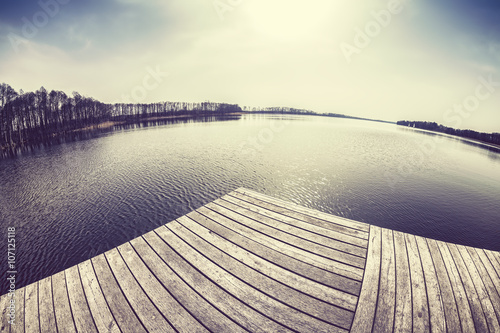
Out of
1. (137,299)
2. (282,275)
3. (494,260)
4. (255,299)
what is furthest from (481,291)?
(137,299)

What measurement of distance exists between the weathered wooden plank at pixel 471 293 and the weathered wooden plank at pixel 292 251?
172 cm

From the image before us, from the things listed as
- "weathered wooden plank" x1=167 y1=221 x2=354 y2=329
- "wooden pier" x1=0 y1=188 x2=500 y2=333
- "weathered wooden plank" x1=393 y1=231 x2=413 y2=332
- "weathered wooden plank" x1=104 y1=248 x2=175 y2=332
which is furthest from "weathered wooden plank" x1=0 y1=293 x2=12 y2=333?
"weathered wooden plank" x1=393 y1=231 x2=413 y2=332

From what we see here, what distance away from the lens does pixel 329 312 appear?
309cm

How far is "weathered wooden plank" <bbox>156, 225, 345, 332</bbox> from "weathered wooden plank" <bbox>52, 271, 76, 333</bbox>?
199 centimetres

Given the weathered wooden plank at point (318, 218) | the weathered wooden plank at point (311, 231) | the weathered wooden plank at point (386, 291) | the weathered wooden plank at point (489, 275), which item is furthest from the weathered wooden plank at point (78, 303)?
the weathered wooden plank at point (489, 275)

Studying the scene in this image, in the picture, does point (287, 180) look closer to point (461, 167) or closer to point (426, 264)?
point (426, 264)

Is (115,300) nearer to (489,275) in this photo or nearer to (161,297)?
(161,297)

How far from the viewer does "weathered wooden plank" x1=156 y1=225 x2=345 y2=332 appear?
2900 millimetres

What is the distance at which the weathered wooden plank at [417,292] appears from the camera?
2.95 metres

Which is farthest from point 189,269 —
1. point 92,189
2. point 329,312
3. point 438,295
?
point 92,189

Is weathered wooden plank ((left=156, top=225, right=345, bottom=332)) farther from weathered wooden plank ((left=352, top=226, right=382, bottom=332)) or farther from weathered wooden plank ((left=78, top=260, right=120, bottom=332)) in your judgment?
weathered wooden plank ((left=78, top=260, right=120, bottom=332))

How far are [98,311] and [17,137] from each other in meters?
60.7

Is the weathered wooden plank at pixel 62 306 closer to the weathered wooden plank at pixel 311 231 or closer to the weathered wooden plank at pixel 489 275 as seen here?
the weathered wooden plank at pixel 311 231

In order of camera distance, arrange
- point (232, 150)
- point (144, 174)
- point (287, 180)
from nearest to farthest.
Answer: point (287, 180), point (144, 174), point (232, 150)
